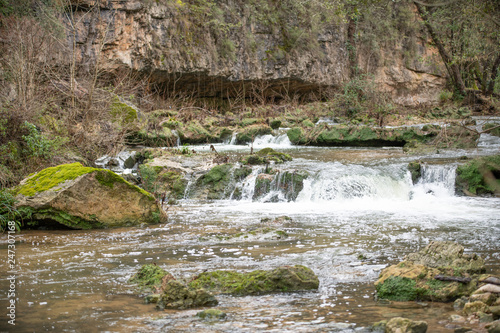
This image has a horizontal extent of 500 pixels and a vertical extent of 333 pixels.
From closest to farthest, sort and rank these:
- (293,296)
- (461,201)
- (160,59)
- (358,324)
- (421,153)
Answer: (358,324)
(293,296)
(461,201)
(421,153)
(160,59)

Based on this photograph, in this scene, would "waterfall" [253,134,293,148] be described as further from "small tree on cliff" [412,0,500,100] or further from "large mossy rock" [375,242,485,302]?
"large mossy rock" [375,242,485,302]

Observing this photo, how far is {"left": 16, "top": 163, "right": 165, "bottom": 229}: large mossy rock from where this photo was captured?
713cm

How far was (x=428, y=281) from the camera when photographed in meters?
4.12

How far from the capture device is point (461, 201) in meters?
9.87

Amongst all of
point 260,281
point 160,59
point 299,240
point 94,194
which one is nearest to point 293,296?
point 260,281

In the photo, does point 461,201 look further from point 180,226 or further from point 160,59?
point 160,59

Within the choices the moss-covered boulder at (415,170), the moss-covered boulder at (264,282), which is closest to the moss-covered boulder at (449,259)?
the moss-covered boulder at (264,282)

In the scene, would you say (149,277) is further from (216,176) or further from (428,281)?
(216,176)

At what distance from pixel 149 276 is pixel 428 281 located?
8.63ft

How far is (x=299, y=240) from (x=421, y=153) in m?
8.76

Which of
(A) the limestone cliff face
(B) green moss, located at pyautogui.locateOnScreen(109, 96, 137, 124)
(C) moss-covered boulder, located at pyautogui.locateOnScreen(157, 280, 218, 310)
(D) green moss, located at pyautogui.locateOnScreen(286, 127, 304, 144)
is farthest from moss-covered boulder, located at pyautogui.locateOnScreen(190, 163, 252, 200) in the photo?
(A) the limestone cliff face

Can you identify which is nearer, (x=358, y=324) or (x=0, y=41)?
(x=358, y=324)

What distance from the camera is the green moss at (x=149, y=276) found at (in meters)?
4.40

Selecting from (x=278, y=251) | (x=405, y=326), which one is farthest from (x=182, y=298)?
(x=278, y=251)
